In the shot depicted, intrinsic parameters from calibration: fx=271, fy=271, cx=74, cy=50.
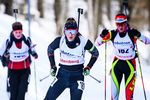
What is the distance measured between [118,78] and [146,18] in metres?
17.7

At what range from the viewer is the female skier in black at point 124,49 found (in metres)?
5.11

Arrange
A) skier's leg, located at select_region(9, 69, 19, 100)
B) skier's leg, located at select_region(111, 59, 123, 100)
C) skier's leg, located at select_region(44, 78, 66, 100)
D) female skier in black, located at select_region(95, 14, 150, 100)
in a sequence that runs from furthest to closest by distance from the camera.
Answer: skier's leg, located at select_region(111, 59, 123, 100) < female skier in black, located at select_region(95, 14, 150, 100) < skier's leg, located at select_region(9, 69, 19, 100) < skier's leg, located at select_region(44, 78, 66, 100)

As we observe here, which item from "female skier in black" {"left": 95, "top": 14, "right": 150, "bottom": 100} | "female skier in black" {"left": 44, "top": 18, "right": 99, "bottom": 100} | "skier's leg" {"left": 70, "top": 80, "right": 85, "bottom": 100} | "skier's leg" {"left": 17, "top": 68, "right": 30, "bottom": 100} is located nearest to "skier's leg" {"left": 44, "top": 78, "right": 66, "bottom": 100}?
"female skier in black" {"left": 44, "top": 18, "right": 99, "bottom": 100}

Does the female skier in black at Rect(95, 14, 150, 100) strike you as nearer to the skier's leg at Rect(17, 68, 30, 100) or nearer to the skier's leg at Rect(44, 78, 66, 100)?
the skier's leg at Rect(44, 78, 66, 100)

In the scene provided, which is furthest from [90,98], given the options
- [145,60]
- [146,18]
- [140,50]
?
[146,18]

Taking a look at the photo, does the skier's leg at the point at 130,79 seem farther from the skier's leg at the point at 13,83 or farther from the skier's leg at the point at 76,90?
the skier's leg at the point at 13,83

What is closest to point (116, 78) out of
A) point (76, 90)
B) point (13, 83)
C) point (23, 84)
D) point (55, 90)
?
point (76, 90)

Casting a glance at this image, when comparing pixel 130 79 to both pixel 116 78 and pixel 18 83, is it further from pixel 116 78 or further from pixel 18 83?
pixel 18 83

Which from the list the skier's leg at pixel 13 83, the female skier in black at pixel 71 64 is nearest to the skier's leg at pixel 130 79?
the female skier in black at pixel 71 64

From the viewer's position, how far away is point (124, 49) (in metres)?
5.12

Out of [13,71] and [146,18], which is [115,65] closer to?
[13,71]

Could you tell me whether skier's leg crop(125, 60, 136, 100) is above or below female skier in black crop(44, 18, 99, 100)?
below

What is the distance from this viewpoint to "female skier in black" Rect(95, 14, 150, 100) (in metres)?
5.11

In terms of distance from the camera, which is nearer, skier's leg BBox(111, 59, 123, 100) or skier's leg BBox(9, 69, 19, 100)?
skier's leg BBox(9, 69, 19, 100)
